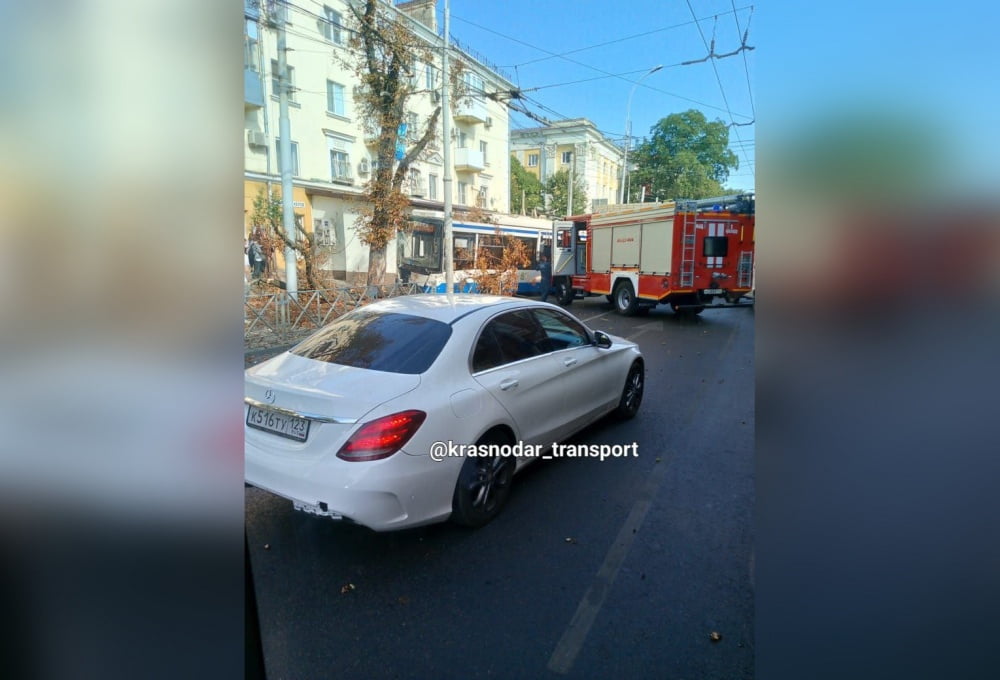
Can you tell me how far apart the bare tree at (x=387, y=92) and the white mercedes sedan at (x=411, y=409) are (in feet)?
7.13

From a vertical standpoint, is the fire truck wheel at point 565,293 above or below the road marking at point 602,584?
above

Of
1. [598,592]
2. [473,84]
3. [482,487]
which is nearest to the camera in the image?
[598,592]

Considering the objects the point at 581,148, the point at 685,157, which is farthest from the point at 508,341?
the point at 581,148

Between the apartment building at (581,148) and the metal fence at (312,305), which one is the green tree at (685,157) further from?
the metal fence at (312,305)

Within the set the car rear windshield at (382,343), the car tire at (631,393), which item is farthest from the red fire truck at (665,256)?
the car rear windshield at (382,343)

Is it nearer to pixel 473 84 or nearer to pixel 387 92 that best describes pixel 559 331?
pixel 473 84

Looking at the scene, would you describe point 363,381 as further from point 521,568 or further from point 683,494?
point 683,494

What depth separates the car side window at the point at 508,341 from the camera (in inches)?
136

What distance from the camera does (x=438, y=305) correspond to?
3697 mm

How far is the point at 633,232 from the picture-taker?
38.3 ft

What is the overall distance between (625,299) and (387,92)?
898 centimetres
